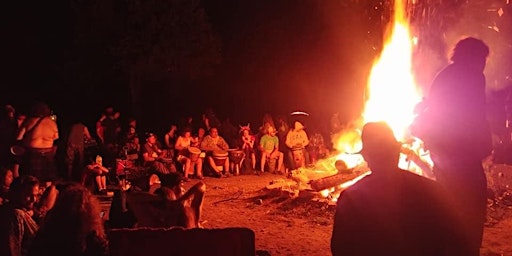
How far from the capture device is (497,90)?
32.7 ft

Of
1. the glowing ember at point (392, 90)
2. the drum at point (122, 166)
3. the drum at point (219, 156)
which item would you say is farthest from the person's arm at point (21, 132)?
the glowing ember at point (392, 90)

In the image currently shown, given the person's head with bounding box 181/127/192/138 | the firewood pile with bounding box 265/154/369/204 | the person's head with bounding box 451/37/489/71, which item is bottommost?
the firewood pile with bounding box 265/154/369/204

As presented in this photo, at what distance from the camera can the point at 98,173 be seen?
1112 centimetres

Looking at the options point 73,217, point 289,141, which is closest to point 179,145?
point 289,141

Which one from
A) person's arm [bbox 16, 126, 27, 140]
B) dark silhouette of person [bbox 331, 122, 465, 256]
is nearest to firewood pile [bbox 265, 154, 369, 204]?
person's arm [bbox 16, 126, 27, 140]

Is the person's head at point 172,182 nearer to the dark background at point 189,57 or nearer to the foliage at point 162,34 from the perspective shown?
the dark background at point 189,57

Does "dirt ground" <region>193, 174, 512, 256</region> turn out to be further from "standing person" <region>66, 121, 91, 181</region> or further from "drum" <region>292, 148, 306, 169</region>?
"standing person" <region>66, 121, 91, 181</region>

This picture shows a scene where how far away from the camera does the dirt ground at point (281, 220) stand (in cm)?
757

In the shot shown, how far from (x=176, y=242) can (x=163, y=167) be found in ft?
22.3

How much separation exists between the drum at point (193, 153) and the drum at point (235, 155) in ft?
2.90

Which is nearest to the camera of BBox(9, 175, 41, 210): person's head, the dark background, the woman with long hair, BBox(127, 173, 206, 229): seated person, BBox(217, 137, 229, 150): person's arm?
the woman with long hair

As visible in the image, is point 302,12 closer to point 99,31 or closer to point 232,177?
point 99,31

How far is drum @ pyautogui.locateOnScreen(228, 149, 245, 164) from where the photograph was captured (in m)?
13.7

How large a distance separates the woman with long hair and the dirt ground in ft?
12.2
